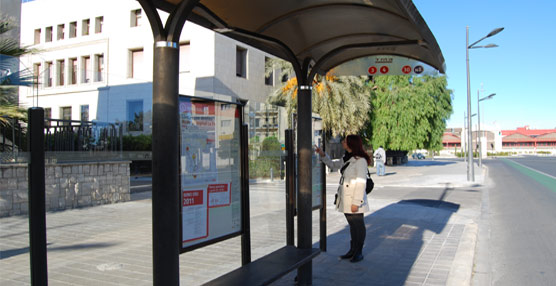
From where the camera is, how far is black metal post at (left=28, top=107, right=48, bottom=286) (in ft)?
7.38

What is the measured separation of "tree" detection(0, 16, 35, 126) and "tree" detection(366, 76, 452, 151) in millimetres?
27583

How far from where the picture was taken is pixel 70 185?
439 inches

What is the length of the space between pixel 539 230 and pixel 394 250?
408cm

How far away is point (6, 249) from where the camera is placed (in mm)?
6578

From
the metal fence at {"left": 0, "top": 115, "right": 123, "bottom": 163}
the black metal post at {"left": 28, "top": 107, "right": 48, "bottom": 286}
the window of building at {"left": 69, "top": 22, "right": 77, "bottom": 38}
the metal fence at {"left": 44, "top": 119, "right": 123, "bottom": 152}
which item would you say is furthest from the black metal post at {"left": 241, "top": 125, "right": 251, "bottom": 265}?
the window of building at {"left": 69, "top": 22, "right": 77, "bottom": 38}

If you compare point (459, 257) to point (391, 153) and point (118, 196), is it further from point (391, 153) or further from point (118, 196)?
point (391, 153)

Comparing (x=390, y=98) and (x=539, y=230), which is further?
(x=390, y=98)

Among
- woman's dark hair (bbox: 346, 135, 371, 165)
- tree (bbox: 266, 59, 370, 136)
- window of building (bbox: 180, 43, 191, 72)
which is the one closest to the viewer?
woman's dark hair (bbox: 346, 135, 371, 165)

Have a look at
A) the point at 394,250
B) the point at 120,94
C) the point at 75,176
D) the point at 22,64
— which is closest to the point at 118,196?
→ the point at 75,176

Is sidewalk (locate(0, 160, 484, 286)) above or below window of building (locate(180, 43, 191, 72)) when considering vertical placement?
below

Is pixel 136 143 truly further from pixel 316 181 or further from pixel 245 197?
pixel 245 197

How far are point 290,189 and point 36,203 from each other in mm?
3405

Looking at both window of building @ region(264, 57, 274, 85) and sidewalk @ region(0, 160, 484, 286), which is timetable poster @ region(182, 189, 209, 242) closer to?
sidewalk @ region(0, 160, 484, 286)

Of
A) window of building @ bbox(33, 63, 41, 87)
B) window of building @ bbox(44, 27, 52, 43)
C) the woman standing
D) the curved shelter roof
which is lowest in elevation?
the woman standing
